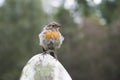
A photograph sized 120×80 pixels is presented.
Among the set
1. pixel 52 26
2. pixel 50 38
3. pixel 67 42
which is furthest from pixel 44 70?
pixel 67 42

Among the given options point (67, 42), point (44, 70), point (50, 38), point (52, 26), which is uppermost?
point (67, 42)

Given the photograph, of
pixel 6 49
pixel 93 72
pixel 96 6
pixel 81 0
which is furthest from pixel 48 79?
pixel 6 49

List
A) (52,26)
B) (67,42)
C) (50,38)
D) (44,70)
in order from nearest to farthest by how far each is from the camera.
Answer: (44,70) < (50,38) < (52,26) < (67,42)

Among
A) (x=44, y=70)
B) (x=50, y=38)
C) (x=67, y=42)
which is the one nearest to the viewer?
(x=44, y=70)

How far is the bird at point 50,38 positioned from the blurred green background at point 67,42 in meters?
32.2

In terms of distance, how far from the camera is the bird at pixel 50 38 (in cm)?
472

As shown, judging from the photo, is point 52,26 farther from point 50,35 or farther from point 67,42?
point 67,42

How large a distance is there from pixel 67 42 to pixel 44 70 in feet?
140

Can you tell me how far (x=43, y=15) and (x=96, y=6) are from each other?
22101 millimetres

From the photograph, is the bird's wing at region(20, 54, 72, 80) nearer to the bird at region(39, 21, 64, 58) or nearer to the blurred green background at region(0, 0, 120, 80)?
the bird at region(39, 21, 64, 58)

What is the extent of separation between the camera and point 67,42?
47.2 metres

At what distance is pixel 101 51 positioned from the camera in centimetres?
4291

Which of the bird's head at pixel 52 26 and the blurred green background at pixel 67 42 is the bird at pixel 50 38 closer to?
the bird's head at pixel 52 26

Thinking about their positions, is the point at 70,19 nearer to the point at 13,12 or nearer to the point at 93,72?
the point at 13,12
